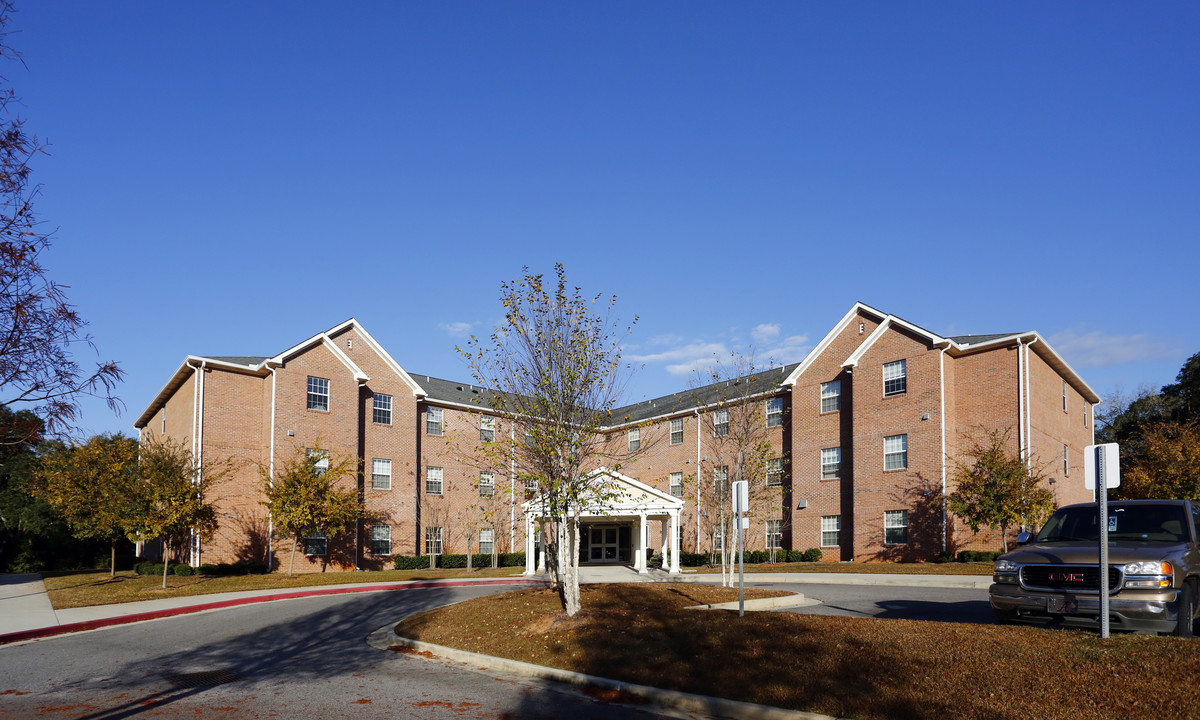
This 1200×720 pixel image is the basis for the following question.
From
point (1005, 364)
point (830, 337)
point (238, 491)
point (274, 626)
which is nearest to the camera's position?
point (274, 626)

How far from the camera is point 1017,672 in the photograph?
8898 mm

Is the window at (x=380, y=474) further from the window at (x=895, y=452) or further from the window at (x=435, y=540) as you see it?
the window at (x=895, y=452)

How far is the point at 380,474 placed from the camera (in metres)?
39.8

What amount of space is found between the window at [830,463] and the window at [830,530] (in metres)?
1.78

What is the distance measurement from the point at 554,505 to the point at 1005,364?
23.8 metres

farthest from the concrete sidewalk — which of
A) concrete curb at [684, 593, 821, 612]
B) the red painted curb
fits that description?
concrete curb at [684, 593, 821, 612]

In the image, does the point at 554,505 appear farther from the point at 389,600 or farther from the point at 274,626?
the point at 389,600

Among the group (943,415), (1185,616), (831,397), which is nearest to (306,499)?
(831,397)

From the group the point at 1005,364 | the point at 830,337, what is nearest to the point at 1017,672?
the point at 1005,364

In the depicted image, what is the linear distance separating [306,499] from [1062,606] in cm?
2783

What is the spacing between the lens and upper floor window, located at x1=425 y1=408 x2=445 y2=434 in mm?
43031

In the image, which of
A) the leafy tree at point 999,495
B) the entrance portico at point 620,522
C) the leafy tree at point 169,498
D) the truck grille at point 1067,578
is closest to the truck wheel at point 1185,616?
Answer: the truck grille at point 1067,578

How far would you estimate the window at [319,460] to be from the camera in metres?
33.9

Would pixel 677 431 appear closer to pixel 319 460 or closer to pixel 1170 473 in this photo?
pixel 319 460
